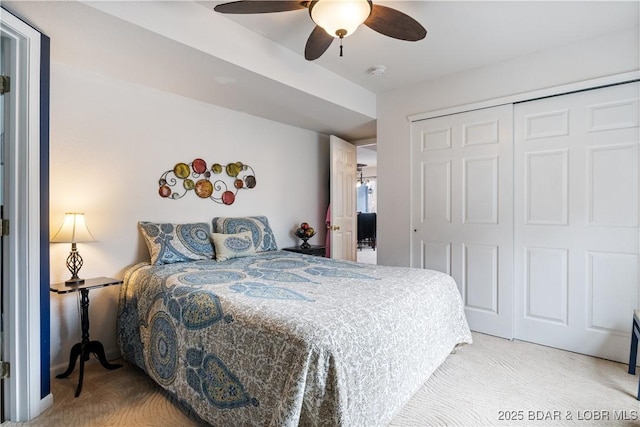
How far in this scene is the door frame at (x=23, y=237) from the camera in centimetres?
175

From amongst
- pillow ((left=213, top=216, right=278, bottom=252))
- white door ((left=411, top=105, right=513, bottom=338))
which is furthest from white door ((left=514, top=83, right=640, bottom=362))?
pillow ((left=213, top=216, right=278, bottom=252))

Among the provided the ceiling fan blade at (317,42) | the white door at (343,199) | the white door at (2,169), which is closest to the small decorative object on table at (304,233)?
the white door at (343,199)

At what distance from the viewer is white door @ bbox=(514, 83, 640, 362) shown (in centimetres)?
240

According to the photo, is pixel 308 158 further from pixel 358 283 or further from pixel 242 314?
pixel 242 314

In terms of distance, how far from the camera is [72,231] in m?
2.12

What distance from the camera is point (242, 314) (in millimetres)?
1531

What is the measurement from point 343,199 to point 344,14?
2.74 m

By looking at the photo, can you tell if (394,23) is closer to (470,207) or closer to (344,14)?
(344,14)

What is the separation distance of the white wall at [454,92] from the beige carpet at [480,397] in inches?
56.6

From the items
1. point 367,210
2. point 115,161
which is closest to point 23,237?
point 115,161

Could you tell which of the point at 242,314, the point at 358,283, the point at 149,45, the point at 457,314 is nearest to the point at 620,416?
the point at 457,314

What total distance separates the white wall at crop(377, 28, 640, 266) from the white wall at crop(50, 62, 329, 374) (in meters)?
1.54

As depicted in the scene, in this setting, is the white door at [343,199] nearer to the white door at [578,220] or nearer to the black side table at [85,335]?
the white door at [578,220]

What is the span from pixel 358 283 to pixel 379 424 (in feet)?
2.50
